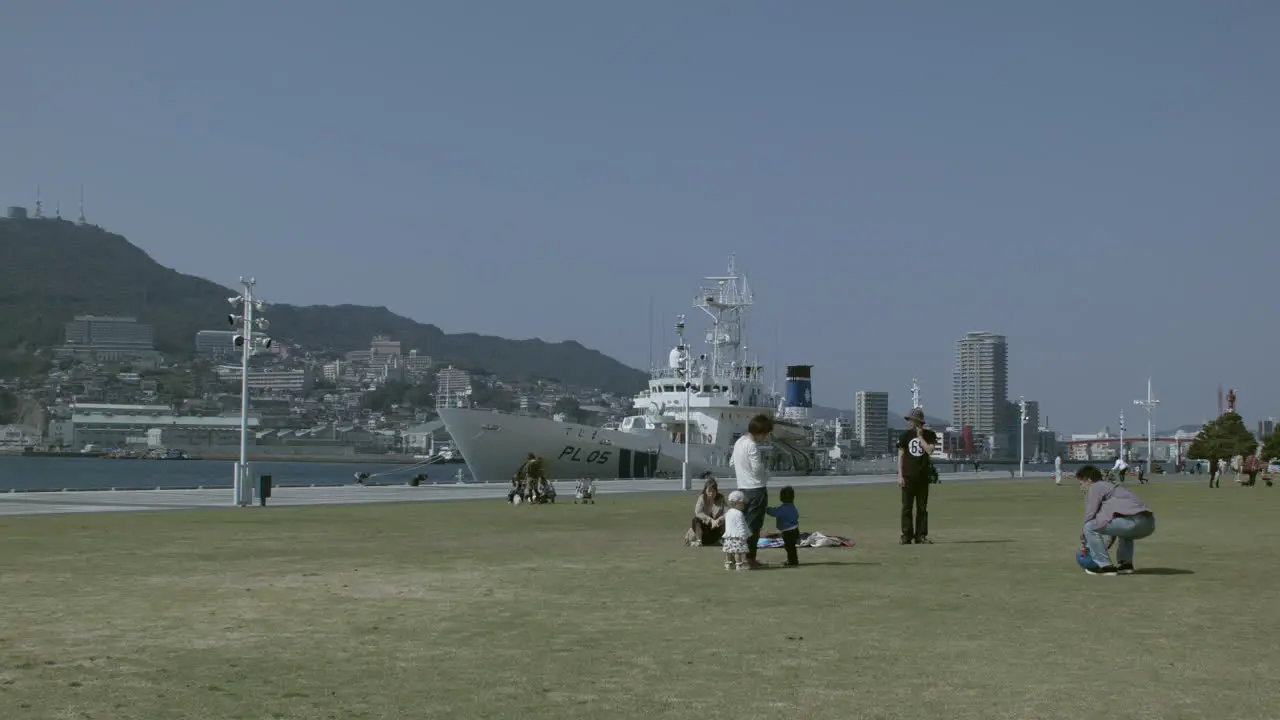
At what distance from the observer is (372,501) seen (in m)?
30.4

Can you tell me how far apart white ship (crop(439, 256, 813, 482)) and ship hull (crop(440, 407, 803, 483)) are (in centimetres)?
5

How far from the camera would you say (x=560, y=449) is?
6525 cm

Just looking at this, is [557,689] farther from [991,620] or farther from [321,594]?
[321,594]

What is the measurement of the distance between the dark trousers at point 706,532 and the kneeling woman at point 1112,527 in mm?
4684

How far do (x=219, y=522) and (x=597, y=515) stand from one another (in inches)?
271

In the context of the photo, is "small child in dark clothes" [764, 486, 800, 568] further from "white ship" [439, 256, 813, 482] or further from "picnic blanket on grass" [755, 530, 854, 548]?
"white ship" [439, 256, 813, 482]

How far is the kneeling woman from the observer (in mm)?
11750

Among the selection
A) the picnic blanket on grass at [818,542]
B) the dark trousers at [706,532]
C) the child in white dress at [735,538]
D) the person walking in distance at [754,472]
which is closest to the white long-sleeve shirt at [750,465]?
the person walking in distance at [754,472]

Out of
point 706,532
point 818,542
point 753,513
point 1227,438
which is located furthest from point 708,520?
point 1227,438

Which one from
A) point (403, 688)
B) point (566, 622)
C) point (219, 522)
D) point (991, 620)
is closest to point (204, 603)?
point (566, 622)

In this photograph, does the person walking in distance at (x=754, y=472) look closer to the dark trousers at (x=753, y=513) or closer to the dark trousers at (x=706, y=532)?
the dark trousers at (x=753, y=513)

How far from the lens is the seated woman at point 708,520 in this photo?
1543 centimetres

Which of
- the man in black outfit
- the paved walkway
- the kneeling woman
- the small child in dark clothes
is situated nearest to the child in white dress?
the small child in dark clothes

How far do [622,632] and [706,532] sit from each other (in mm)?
7500
